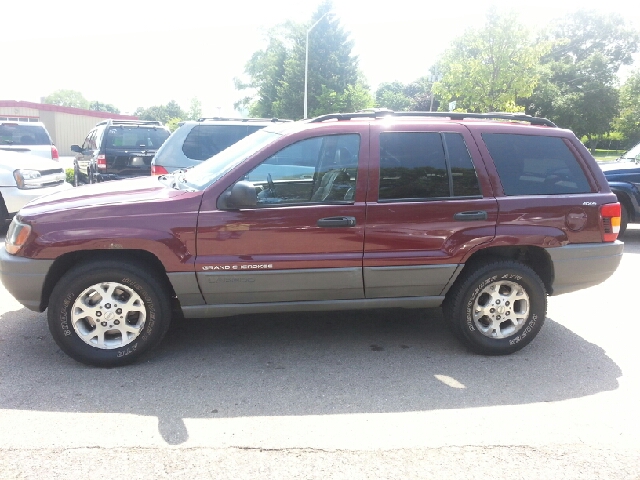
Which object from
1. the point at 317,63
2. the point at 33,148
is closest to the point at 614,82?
the point at 317,63

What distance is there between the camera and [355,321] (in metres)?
5.17

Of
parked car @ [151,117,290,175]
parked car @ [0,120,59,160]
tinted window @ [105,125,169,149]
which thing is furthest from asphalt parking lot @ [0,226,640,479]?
parked car @ [0,120,59,160]

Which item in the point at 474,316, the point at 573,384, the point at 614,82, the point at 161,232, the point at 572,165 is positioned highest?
the point at 614,82

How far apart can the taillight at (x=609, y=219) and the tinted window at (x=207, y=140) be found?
5.59 metres

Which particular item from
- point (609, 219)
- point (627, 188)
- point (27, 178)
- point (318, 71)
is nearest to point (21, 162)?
point (27, 178)

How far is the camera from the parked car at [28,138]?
1136 centimetres

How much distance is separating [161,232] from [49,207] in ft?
2.74

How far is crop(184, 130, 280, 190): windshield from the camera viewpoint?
419cm

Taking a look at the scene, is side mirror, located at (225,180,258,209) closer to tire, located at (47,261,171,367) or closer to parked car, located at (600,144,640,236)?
tire, located at (47,261,171,367)

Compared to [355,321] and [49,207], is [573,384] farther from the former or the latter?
[49,207]

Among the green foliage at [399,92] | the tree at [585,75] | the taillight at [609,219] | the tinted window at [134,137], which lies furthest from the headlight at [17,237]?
the green foliage at [399,92]

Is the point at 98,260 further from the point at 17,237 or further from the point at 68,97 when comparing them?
the point at 68,97

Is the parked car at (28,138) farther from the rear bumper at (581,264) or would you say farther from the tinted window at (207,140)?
the rear bumper at (581,264)

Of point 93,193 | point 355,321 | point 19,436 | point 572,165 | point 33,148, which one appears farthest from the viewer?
point 33,148
